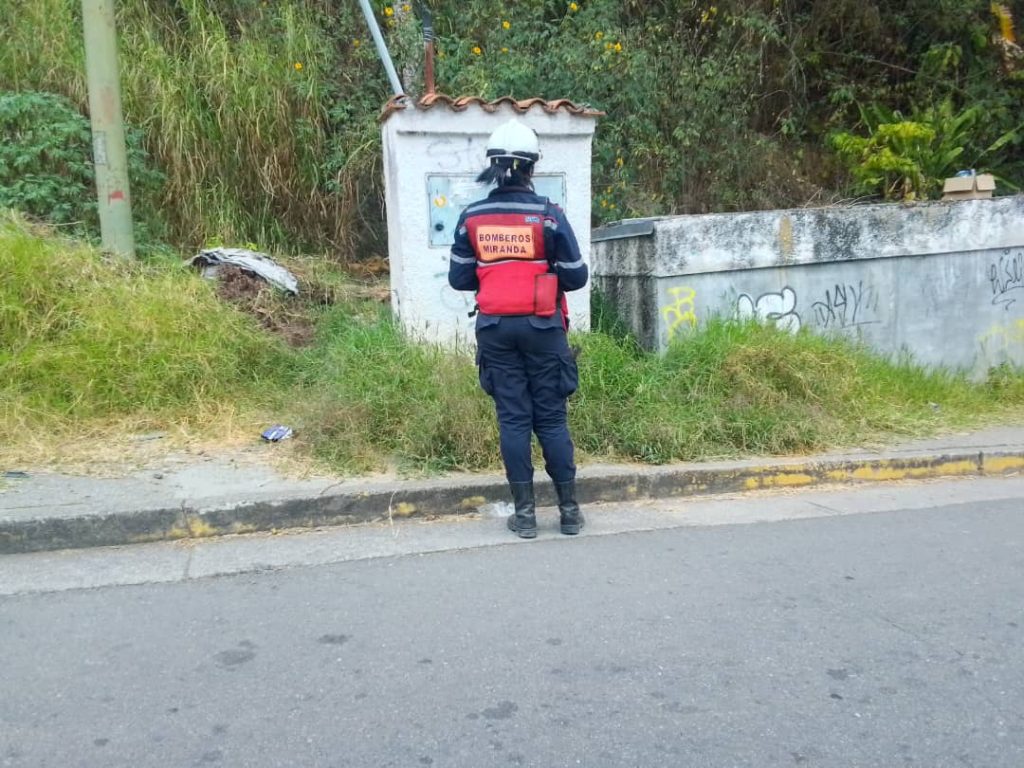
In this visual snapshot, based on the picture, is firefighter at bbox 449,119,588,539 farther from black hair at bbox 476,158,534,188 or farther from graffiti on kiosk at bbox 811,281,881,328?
graffiti on kiosk at bbox 811,281,881,328

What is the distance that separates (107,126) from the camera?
6.45 metres

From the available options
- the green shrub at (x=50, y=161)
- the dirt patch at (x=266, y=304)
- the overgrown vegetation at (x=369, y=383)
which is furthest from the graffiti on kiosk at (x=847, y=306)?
the green shrub at (x=50, y=161)

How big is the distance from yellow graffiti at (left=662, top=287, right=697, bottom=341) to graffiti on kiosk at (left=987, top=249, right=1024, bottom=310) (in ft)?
9.13

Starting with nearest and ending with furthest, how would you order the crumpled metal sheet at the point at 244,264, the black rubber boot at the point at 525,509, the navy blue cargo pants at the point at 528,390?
the navy blue cargo pants at the point at 528,390 → the black rubber boot at the point at 525,509 → the crumpled metal sheet at the point at 244,264

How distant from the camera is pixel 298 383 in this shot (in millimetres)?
5816

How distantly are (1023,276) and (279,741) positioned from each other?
23.0 ft

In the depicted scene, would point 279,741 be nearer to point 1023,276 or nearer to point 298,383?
point 298,383

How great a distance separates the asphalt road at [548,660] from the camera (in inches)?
97.1

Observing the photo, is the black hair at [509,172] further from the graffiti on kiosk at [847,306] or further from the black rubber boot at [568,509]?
the graffiti on kiosk at [847,306]

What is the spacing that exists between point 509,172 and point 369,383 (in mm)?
1829

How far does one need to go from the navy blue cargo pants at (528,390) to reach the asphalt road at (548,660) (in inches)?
15.9

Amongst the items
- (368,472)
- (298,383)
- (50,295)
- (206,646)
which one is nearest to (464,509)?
(368,472)

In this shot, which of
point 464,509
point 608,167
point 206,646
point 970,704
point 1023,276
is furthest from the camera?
point 608,167

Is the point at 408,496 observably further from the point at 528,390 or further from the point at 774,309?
the point at 774,309
